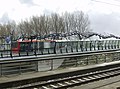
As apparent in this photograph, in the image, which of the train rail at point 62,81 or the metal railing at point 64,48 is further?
the metal railing at point 64,48

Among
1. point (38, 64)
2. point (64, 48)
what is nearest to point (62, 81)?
point (38, 64)

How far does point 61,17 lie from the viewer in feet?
267

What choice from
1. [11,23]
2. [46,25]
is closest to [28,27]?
[46,25]

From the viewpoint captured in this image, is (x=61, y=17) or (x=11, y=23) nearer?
(x=61, y=17)

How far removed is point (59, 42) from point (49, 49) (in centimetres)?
435

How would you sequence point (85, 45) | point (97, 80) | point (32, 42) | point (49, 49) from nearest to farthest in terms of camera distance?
point (97, 80), point (49, 49), point (32, 42), point (85, 45)

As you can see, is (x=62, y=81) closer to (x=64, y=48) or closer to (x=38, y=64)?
(x=38, y=64)

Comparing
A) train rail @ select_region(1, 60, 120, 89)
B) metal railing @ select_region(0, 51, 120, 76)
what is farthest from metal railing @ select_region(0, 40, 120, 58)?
train rail @ select_region(1, 60, 120, 89)

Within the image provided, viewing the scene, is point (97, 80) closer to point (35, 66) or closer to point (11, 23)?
point (35, 66)

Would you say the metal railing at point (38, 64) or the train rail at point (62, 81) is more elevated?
the metal railing at point (38, 64)

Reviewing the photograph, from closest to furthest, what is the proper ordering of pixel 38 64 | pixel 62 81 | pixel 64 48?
pixel 62 81 → pixel 38 64 → pixel 64 48

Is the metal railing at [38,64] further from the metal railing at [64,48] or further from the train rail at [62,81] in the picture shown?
the metal railing at [64,48]

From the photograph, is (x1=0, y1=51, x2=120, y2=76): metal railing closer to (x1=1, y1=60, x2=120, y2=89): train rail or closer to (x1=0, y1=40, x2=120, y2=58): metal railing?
(x1=1, y1=60, x2=120, y2=89): train rail

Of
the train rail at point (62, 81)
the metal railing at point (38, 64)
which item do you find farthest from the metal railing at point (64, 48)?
the train rail at point (62, 81)
